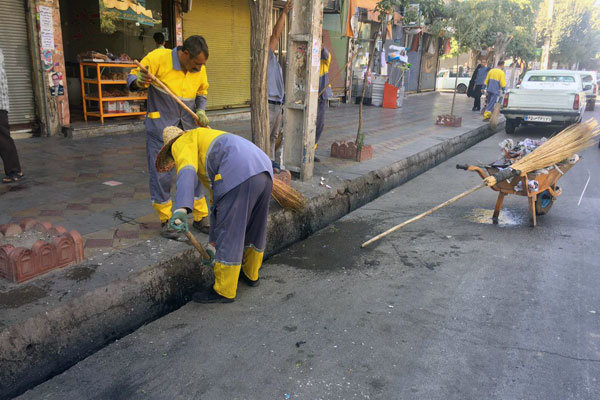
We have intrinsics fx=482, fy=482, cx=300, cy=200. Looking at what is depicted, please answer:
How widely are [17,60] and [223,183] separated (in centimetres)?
642

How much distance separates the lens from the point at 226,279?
3.51m

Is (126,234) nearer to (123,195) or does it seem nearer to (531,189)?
(123,195)

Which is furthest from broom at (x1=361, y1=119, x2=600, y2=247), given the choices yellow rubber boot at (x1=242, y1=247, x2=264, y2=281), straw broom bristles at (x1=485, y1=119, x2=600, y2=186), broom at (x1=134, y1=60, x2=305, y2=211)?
yellow rubber boot at (x1=242, y1=247, x2=264, y2=281)

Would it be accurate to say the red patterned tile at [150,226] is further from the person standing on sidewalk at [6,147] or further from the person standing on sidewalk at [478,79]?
the person standing on sidewalk at [478,79]

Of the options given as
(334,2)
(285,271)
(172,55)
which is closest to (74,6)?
(334,2)

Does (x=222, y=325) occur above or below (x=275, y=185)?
below

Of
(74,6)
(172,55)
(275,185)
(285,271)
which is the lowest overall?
(285,271)

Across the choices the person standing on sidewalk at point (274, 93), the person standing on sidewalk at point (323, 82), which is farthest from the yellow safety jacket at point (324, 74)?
the person standing on sidewalk at point (274, 93)

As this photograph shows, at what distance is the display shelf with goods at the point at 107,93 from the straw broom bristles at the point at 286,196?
557cm

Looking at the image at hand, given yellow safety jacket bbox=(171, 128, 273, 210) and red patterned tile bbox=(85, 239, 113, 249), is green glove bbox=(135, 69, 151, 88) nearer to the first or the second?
yellow safety jacket bbox=(171, 128, 273, 210)

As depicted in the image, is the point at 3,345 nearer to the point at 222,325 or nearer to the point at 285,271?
the point at 222,325

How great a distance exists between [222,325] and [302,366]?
2.35 ft

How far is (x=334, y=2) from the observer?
526 inches

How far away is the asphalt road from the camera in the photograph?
2.69m
